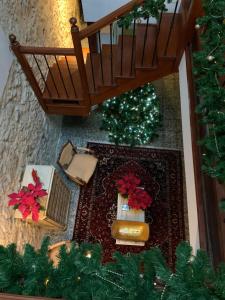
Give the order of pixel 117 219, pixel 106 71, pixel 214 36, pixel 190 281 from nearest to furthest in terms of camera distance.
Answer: pixel 190 281, pixel 214 36, pixel 106 71, pixel 117 219

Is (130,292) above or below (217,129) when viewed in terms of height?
below

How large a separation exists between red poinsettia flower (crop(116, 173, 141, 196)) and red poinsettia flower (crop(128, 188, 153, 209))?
83mm

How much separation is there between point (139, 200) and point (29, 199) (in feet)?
5.48

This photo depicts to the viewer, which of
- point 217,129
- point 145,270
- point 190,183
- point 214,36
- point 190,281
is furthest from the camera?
point 190,183

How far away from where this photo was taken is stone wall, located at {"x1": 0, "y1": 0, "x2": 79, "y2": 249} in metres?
2.84

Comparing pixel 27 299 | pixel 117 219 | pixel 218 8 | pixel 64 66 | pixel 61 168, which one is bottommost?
pixel 27 299

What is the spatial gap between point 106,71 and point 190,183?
1.74 meters

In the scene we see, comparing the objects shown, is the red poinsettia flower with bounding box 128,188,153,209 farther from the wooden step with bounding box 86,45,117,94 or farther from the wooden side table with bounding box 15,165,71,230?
the wooden step with bounding box 86,45,117,94

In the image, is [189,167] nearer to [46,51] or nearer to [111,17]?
[111,17]

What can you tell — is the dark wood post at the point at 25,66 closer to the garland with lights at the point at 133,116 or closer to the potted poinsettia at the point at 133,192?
the garland with lights at the point at 133,116

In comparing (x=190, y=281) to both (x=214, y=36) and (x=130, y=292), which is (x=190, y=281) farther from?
(x=214, y=36)

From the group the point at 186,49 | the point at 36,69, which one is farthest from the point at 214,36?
the point at 36,69

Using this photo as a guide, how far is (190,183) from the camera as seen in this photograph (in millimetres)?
2682

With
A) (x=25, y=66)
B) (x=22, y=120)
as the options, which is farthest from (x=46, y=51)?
(x=22, y=120)
